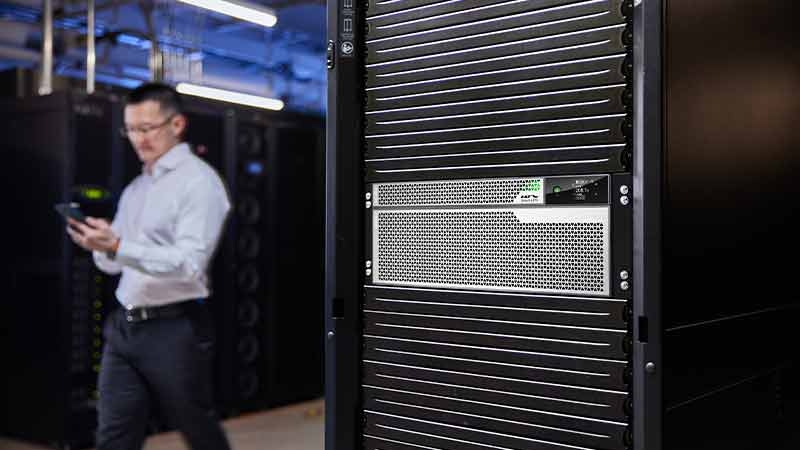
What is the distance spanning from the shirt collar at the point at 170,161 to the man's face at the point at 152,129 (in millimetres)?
44

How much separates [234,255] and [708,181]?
3.94 metres

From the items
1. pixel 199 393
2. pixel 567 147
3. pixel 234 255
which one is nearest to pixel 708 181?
pixel 567 147

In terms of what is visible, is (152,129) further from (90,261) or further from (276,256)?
(276,256)

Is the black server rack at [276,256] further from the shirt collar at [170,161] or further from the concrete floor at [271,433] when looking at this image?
the shirt collar at [170,161]

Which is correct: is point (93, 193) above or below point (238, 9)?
below

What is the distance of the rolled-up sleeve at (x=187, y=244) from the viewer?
2652 millimetres

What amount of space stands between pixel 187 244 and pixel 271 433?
1.95m

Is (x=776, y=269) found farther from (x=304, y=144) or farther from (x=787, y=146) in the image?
(x=304, y=144)

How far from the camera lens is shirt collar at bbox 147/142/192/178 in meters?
2.86

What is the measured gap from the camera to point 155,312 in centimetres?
266

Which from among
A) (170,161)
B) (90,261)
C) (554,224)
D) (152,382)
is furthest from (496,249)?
(90,261)

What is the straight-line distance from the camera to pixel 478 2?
90 cm

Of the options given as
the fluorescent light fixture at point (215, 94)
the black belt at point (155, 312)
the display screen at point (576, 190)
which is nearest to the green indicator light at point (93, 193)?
the fluorescent light fixture at point (215, 94)

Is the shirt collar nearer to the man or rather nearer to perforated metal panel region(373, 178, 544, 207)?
the man
